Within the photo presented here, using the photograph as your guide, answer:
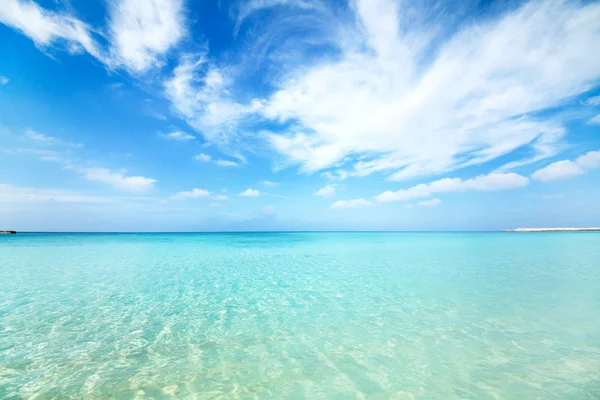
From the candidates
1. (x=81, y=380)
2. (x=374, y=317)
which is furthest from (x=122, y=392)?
(x=374, y=317)

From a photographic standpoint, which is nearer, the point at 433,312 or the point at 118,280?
the point at 433,312

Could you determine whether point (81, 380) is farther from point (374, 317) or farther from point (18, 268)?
point (18, 268)

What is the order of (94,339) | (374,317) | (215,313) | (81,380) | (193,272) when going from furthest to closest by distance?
(193,272) → (215,313) → (374,317) → (94,339) → (81,380)

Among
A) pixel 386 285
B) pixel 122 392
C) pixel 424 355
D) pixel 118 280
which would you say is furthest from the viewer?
pixel 118 280

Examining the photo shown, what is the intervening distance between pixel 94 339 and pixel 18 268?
17.1 m

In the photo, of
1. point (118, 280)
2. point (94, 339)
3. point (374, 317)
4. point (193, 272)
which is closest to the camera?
point (94, 339)

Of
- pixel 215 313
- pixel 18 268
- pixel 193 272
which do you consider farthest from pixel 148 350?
pixel 18 268

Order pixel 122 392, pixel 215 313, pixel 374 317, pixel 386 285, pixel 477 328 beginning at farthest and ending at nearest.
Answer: pixel 386 285 < pixel 215 313 < pixel 374 317 < pixel 477 328 < pixel 122 392

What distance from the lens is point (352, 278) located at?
1446 centimetres

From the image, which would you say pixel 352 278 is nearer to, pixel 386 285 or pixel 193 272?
pixel 386 285

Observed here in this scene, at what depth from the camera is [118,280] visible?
46.2 feet

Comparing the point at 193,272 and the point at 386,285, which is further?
the point at 193,272

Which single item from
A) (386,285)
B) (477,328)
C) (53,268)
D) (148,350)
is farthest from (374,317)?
(53,268)

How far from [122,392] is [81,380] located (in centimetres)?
102
